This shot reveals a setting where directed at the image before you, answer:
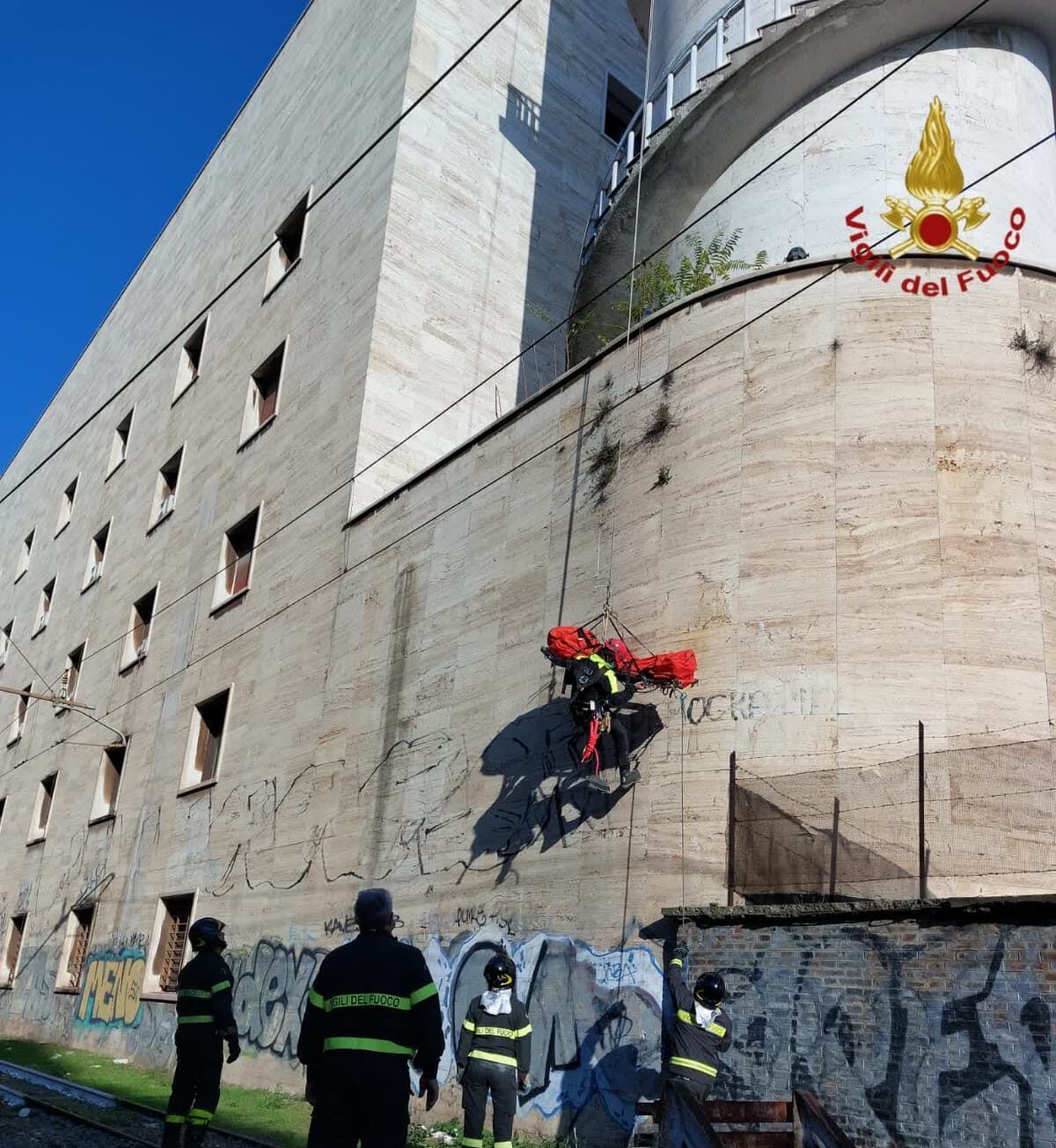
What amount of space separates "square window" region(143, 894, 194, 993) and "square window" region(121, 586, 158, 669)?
21.7 ft

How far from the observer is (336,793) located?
52.6 ft

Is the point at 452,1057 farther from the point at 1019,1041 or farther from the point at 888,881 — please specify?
the point at 1019,1041

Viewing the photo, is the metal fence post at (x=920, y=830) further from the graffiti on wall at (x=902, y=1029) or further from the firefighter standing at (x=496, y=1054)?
the firefighter standing at (x=496, y=1054)

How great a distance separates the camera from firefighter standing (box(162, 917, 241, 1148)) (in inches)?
336

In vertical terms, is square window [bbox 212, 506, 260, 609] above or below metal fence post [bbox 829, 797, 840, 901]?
above

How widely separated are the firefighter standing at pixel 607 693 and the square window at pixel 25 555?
104ft

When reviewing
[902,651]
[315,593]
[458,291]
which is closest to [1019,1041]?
[902,651]

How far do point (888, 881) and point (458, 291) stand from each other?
48.8 ft

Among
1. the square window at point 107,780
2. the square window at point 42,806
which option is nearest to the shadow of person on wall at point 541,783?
the square window at point 107,780

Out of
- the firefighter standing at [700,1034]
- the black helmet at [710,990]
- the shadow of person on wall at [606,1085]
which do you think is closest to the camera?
the firefighter standing at [700,1034]

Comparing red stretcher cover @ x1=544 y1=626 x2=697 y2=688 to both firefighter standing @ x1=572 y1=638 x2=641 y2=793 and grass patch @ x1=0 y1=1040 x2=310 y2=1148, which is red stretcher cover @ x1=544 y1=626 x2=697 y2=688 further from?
grass patch @ x1=0 y1=1040 x2=310 y2=1148

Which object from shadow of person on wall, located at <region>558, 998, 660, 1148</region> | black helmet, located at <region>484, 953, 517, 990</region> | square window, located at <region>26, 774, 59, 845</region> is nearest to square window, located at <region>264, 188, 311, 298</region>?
square window, located at <region>26, 774, 59, 845</region>

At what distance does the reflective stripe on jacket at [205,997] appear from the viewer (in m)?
8.60

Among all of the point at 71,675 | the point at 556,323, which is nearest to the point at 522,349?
the point at 556,323
